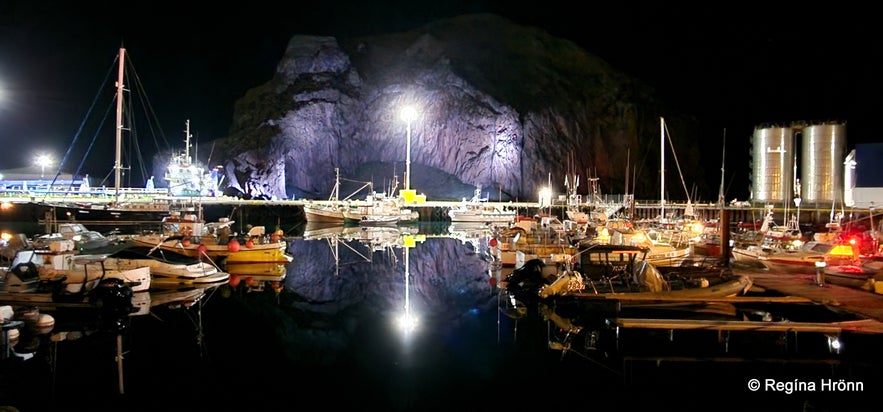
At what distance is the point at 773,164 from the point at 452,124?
4179cm

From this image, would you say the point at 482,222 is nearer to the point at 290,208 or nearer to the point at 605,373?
the point at 290,208

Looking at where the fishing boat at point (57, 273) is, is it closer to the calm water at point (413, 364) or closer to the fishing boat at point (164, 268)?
the fishing boat at point (164, 268)

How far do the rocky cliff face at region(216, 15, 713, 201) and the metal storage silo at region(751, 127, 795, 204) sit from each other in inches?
692

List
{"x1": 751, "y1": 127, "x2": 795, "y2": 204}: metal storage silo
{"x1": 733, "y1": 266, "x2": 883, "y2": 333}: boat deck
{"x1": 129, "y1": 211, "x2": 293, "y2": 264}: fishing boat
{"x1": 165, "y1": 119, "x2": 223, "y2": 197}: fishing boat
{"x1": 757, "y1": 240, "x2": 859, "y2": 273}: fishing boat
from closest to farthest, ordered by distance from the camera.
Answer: {"x1": 733, "y1": 266, "x2": 883, "y2": 333}: boat deck, {"x1": 757, "y1": 240, "x2": 859, "y2": 273}: fishing boat, {"x1": 129, "y1": 211, "x2": 293, "y2": 264}: fishing boat, {"x1": 751, "y1": 127, "x2": 795, "y2": 204}: metal storage silo, {"x1": 165, "y1": 119, "x2": 223, "y2": 197}: fishing boat

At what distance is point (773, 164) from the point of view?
64.2 meters

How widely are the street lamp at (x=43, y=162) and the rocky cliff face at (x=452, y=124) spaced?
72.7 ft

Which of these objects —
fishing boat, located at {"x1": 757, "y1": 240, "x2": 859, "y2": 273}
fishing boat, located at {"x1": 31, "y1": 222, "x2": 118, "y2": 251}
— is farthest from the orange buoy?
fishing boat, located at {"x1": 757, "y1": 240, "x2": 859, "y2": 273}

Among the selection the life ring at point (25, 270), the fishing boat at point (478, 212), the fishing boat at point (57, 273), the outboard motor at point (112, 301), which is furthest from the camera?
the fishing boat at point (478, 212)

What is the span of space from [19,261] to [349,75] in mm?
73474

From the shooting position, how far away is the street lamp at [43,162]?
74031 millimetres

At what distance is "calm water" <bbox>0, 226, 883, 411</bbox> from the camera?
10117 millimetres

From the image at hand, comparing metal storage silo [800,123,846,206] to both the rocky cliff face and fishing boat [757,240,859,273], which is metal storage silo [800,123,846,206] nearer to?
the rocky cliff face

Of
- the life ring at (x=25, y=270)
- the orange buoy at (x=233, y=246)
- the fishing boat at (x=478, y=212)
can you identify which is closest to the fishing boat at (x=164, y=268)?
the life ring at (x=25, y=270)

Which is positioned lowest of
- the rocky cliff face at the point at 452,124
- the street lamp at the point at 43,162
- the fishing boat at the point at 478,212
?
the fishing boat at the point at 478,212
